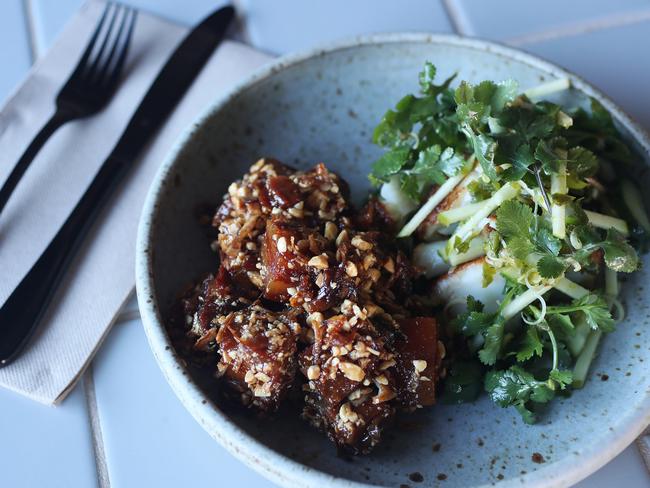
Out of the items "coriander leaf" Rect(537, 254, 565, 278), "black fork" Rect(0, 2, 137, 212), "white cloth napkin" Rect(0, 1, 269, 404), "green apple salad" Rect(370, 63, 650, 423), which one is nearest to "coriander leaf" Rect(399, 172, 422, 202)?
"green apple salad" Rect(370, 63, 650, 423)

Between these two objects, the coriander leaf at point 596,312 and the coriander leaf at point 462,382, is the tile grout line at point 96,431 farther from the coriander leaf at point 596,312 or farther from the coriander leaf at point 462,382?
the coriander leaf at point 596,312

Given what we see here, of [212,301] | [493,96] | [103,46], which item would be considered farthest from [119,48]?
[493,96]

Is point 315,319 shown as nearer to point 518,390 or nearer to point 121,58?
point 518,390

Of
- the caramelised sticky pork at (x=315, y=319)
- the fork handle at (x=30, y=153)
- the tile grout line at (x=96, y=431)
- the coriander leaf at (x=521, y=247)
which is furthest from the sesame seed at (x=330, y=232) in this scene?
the fork handle at (x=30, y=153)

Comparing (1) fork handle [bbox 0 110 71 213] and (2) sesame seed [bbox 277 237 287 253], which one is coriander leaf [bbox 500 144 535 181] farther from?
(1) fork handle [bbox 0 110 71 213]

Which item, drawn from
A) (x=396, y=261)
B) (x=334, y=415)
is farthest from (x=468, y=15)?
(x=334, y=415)

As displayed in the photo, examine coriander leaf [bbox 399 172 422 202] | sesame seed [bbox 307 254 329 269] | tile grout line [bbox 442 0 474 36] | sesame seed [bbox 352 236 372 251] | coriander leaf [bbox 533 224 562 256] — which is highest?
coriander leaf [bbox 533 224 562 256]

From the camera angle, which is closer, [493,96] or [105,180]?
[493,96]
